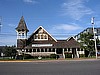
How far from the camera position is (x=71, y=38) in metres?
57.2

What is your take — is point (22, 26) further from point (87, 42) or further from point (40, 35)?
point (87, 42)

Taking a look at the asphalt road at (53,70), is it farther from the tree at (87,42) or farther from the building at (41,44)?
the building at (41,44)

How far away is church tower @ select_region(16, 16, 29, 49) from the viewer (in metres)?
54.1

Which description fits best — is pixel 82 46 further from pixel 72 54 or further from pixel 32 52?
pixel 32 52

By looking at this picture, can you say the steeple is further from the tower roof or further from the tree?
the tree

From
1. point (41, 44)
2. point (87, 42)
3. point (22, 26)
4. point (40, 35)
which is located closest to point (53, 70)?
point (87, 42)

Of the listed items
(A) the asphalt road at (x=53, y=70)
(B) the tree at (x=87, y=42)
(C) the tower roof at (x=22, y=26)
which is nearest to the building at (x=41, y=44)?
(C) the tower roof at (x=22, y=26)

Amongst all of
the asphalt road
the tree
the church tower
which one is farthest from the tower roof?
the asphalt road

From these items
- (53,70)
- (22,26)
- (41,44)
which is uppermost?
(22,26)

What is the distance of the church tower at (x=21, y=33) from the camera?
177 ft

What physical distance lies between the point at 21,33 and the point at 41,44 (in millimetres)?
6622

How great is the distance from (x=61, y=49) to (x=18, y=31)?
12.8m

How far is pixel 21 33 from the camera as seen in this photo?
55625 millimetres

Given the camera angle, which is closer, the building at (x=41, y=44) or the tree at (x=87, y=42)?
the tree at (x=87, y=42)
